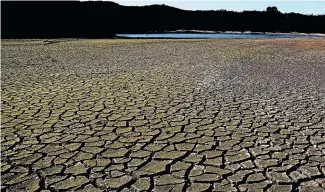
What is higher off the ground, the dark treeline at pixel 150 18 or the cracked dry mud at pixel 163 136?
the dark treeline at pixel 150 18

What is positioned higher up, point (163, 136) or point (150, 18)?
point (150, 18)

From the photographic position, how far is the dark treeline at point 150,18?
166 ft

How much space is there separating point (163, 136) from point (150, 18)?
246ft

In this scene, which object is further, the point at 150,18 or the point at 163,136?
the point at 150,18

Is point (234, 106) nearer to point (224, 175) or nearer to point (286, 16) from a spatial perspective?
point (224, 175)

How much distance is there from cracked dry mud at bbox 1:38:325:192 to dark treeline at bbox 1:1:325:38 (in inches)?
1793

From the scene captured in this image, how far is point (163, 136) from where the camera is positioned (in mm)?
3656

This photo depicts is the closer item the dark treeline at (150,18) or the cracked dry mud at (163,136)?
the cracked dry mud at (163,136)

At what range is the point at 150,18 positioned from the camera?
7612 cm

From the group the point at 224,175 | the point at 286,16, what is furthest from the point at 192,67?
the point at 286,16

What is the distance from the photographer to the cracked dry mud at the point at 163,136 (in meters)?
2.63

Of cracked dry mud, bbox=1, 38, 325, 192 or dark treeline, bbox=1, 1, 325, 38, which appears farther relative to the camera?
dark treeline, bbox=1, 1, 325, 38

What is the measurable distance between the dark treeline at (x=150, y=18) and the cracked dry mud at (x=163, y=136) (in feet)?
149

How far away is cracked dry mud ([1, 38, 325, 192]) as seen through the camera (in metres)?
2.63
